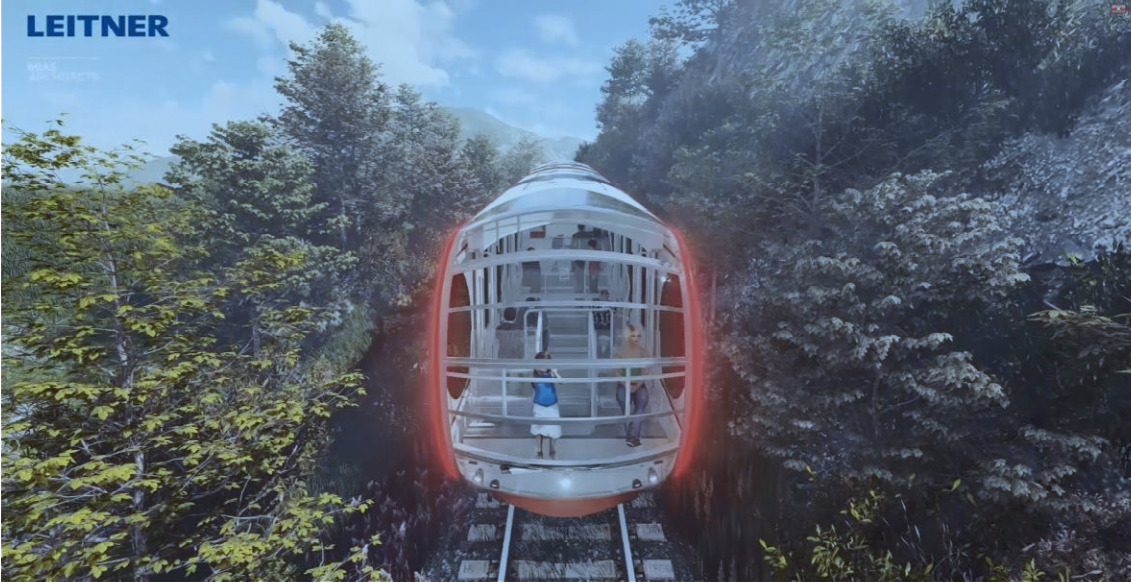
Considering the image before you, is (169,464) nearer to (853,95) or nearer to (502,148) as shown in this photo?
(502,148)

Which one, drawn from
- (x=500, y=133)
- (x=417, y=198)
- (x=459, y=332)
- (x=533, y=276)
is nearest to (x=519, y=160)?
(x=500, y=133)

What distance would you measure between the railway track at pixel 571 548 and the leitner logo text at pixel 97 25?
199 inches

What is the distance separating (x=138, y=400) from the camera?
3.75 metres

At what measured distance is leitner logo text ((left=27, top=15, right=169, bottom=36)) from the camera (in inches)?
152

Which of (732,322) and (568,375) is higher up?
(732,322)

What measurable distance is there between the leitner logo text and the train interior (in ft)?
10.7

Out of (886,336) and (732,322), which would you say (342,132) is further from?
(886,336)

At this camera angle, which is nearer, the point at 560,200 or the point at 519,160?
the point at 560,200

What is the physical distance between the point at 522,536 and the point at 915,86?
569 centimetres

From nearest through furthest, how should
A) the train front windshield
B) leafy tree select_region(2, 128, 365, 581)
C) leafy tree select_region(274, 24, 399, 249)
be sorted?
1. the train front windshield
2. leafy tree select_region(2, 128, 365, 581)
3. leafy tree select_region(274, 24, 399, 249)

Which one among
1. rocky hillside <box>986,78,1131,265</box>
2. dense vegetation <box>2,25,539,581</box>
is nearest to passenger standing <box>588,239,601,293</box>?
dense vegetation <box>2,25,539,581</box>

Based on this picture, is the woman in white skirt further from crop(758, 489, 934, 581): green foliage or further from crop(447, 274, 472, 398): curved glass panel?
crop(758, 489, 934, 581): green foliage

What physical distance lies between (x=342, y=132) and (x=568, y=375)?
345 cm

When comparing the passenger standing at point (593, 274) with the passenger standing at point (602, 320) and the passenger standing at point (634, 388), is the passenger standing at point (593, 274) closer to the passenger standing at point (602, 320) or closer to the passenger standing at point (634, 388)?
the passenger standing at point (602, 320)
